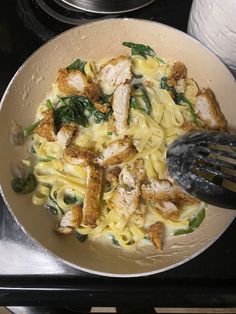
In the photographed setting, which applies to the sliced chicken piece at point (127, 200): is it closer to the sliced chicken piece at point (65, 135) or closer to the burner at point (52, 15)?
the sliced chicken piece at point (65, 135)

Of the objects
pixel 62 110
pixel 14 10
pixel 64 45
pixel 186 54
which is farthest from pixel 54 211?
pixel 14 10

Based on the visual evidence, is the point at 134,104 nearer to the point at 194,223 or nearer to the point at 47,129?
the point at 47,129

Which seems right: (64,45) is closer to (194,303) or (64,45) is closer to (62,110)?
(62,110)

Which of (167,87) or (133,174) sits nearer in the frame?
(133,174)

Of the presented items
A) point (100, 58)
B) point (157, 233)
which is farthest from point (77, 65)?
point (157, 233)

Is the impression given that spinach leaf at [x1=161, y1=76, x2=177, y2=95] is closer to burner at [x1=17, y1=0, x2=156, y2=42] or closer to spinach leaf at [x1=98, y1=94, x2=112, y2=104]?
spinach leaf at [x1=98, y1=94, x2=112, y2=104]

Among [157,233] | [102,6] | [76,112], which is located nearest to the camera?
[157,233]

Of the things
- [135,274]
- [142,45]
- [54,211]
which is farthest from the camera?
[142,45]
